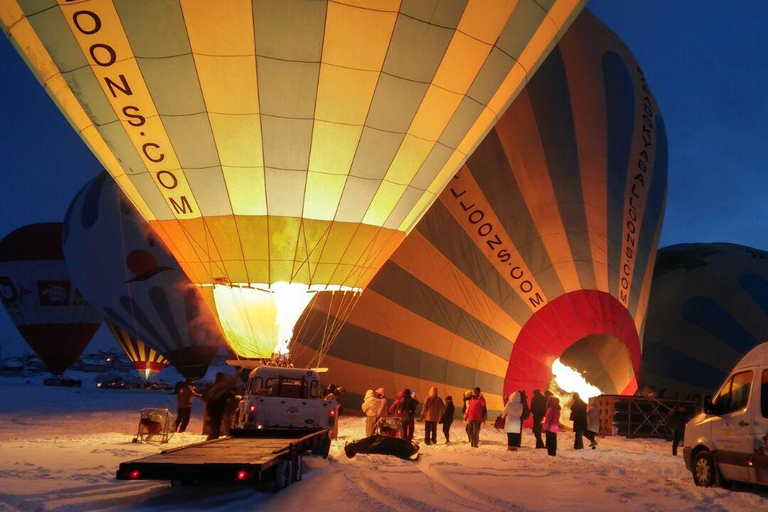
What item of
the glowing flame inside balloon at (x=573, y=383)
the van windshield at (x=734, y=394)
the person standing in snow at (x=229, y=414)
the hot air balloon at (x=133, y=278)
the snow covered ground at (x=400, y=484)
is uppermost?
the hot air balloon at (x=133, y=278)

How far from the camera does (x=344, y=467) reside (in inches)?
310

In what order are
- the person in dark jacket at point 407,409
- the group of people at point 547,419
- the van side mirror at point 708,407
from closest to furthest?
the van side mirror at point 708,407 → the group of people at point 547,419 → the person in dark jacket at point 407,409

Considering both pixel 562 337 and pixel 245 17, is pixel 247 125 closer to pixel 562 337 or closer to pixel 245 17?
pixel 245 17

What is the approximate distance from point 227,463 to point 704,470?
430 centimetres

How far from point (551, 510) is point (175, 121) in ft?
19.6

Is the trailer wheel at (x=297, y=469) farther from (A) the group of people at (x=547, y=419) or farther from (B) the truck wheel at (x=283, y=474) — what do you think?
(A) the group of people at (x=547, y=419)

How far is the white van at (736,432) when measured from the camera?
6234 millimetres

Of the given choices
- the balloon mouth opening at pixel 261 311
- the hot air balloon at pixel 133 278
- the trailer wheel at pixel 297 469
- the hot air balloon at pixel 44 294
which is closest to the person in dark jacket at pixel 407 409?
the balloon mouth opening at pixel 261 311

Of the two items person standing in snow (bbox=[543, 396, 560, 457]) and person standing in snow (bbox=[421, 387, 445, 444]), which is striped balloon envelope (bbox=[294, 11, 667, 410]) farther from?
person standing in snow (bbox=[543, 396, 560, 457])

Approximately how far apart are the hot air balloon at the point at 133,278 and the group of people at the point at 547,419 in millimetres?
17070

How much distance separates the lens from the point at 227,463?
5.44m

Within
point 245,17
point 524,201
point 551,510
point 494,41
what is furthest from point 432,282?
point 551,510

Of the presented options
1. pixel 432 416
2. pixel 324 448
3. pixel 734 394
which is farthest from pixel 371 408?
pixel 734 394

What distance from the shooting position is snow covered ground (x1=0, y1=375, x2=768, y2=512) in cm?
565
